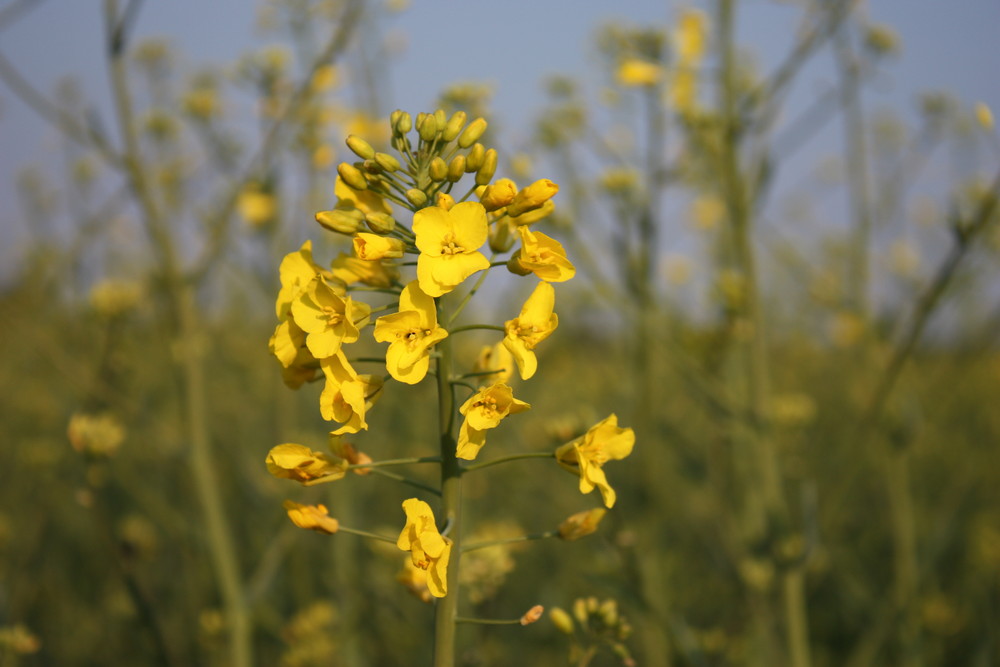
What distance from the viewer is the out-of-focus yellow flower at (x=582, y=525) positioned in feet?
4.49

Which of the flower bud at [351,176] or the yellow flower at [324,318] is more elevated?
the flower bud at [351,176]

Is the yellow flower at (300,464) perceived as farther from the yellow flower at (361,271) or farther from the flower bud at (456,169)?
the flower bud at (456,169)

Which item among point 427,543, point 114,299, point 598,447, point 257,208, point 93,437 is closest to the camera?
point 427,543

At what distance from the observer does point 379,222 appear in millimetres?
1345

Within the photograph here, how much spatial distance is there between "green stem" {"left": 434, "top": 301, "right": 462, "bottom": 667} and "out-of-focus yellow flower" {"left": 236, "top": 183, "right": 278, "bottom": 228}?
3054 millimetres

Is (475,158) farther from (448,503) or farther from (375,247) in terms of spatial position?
(448,503)

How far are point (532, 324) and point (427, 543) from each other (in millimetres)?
406

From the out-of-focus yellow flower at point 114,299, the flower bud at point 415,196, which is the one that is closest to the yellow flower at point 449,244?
the flower bud at point 415,196

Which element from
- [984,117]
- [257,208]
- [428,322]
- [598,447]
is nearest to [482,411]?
[428,322]

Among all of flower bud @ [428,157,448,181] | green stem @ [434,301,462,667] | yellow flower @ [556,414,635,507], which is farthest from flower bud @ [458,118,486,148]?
yellow flower @ [556,414,635,507]

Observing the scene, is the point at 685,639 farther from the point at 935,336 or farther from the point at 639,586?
the point at 935,336

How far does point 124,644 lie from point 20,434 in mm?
3662

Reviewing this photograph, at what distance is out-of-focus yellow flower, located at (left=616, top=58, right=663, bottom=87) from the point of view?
3547 mm

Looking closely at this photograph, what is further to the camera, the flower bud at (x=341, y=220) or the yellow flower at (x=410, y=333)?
the flower bud at (x=341, y=220)
